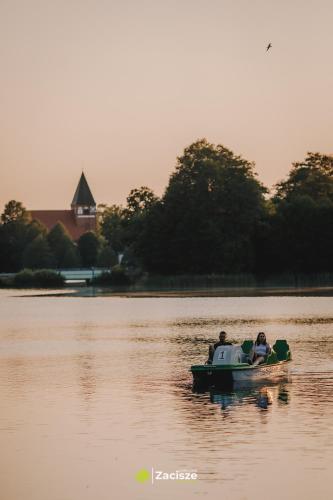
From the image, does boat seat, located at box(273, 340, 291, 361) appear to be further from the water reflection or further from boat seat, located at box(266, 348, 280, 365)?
the water reflection

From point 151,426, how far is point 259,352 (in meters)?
11.0

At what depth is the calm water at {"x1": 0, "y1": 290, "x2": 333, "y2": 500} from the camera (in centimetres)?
2666

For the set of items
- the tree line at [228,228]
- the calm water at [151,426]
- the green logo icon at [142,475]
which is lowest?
the green logo icon at [142,475]

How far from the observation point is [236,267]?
6531 inches

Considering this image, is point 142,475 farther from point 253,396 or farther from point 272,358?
point 272,358

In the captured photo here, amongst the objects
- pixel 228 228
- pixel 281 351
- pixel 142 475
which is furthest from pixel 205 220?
pixel 142 475

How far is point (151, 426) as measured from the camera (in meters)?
34.8

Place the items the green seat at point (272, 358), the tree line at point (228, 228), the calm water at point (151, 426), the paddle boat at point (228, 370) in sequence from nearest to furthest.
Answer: the calm water at point (151, 426) < the paddle boat at point (228, 370) < the green seat at point (272, 358) < the tree line at point (228, 228)

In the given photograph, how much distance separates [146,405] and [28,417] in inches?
157

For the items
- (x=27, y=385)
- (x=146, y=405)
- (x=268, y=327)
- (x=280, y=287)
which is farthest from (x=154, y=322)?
(x=280, y=287)

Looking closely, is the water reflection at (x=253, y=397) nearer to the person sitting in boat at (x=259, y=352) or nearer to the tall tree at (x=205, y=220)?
the person sitting in boat at (x=259, y=352)

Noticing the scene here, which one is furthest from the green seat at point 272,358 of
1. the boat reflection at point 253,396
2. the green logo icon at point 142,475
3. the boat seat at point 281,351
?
the green logo icon at point 142,475

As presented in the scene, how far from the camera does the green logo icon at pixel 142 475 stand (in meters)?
27.2

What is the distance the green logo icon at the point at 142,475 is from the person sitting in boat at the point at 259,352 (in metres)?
16.7
